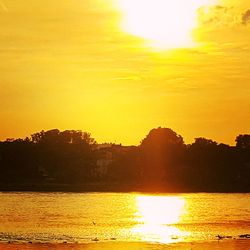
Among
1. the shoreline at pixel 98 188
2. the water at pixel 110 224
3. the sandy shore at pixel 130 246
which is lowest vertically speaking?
the sandy shore at pixel 130 246

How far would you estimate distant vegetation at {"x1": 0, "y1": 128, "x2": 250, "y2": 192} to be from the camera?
16238 centimetres

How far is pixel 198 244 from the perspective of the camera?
56.5 meters

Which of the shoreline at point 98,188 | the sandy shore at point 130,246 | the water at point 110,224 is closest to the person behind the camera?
the sandy shore at point 130,246

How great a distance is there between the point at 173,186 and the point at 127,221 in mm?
84389

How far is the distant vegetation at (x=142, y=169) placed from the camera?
533ft

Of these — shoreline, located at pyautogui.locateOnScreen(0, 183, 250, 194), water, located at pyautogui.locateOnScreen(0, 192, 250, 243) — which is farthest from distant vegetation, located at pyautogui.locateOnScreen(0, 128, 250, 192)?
water, located at pyautogui.locateOnScreen(0, 192, 250, 243)

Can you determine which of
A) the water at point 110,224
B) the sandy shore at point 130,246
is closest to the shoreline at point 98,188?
the water at point 110,224

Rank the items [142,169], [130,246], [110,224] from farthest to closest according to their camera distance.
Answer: [142,169] < [110,224] < [130,246]

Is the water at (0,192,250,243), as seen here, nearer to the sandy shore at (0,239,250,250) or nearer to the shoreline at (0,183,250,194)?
the sandy shore at (0,239,250,250)

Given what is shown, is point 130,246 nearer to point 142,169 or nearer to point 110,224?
point 110,224

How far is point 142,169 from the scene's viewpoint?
16612cm

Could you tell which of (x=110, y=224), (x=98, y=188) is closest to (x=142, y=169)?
(x=98, y=188)

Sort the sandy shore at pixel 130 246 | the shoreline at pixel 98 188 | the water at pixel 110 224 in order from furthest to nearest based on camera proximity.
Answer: the shoreline at pixel 98 188, the water at pixel 110 224, the sandy shore at pixel 130 246

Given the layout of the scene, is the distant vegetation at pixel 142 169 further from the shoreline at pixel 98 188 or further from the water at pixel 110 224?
the water at pixel 110 224
